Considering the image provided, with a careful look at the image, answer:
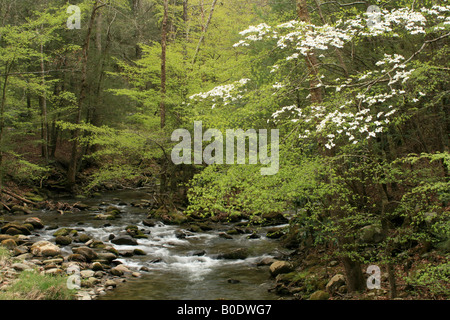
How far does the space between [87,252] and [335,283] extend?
650 cm

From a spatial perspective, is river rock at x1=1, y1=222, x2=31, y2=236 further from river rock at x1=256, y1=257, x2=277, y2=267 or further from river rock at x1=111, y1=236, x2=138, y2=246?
river rock at x1=256, y1=257, x2=277, y2=267

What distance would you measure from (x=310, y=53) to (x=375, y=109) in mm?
1994

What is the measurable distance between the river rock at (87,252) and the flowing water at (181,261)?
19.4 inches

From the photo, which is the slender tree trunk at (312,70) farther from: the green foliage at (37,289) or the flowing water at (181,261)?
the green foliage at (37,289)

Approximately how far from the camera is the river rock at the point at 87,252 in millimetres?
9638

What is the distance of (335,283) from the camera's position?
25.1 ft

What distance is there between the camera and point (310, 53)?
22.4ft

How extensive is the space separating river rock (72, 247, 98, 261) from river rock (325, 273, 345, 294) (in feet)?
20.2

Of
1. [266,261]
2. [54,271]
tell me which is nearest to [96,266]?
[54,271]

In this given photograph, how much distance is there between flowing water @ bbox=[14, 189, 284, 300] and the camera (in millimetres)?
8172

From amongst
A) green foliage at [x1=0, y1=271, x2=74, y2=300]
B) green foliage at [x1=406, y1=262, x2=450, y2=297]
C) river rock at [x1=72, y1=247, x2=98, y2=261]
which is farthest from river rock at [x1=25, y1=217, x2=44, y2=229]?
green foliage at [x1=406, y1=262, x2=450, y2=297]

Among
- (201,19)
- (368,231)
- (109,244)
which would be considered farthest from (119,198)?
(368,231)
